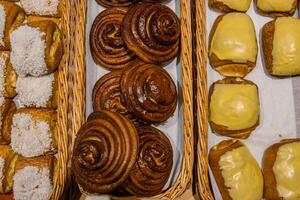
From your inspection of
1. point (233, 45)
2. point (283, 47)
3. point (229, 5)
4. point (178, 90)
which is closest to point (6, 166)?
point (178, 90)

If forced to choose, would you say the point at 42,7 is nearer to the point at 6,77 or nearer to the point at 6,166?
the point at 6,77

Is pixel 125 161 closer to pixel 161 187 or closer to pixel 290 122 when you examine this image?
pixel 161 187

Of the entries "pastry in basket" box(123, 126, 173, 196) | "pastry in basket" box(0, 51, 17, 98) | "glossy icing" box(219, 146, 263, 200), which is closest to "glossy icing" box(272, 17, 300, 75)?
"glossy icing" box(219, 146, 263, 200)

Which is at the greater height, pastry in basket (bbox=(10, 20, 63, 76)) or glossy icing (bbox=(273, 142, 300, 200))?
pastry in basket (bbox=(10, 20, 63, 76))

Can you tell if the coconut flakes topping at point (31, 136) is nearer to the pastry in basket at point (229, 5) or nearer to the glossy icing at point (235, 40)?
the glossy icing at point (235, 40)

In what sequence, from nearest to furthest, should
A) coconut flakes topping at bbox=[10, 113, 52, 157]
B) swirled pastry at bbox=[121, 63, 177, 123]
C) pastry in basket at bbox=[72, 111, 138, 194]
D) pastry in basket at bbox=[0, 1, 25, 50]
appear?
pastry in basket at bbox=[72, 111, 138, 194] < swirled pastry at bbox=[121, 63, 177, 123] < coconut flakes topping at bbox=[10, 113, 52, 157] < pastry in basket at bbox=[0, 1, 25, 50]

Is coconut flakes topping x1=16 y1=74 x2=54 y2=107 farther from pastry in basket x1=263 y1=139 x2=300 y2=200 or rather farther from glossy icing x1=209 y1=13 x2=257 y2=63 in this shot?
pastry in basket x1=263 y1=139 x2=300 y2=200
